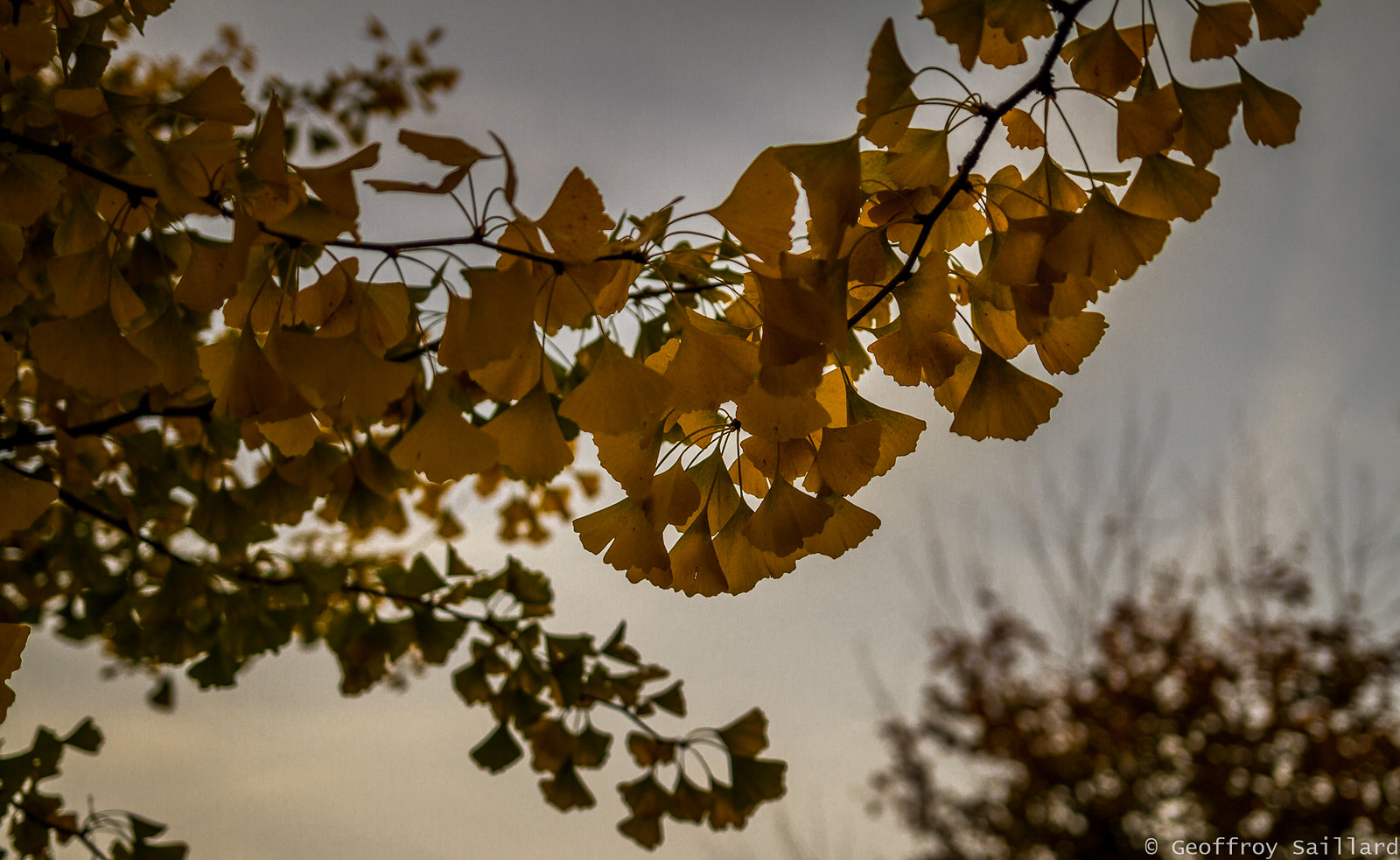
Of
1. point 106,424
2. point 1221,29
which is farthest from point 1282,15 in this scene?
point 106,424

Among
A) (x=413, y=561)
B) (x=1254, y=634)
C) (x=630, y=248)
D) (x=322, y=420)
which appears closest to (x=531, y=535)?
(x=413, y=561)

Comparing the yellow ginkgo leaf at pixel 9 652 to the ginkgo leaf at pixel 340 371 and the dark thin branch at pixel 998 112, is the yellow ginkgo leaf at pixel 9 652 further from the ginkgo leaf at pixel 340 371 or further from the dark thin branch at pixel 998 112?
the dark thin branch at pixel 998 112

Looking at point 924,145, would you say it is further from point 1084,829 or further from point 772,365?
point 1084,829

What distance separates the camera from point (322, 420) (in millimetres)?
895

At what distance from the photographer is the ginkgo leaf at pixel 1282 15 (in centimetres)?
51

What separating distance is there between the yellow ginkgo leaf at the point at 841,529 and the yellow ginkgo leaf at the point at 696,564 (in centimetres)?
6

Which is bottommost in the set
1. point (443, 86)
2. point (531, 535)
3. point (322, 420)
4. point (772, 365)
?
point (772, 365)

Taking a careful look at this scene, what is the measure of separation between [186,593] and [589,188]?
1075mm

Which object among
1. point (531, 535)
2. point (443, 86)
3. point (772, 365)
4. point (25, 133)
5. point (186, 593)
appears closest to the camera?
point (772, 365)

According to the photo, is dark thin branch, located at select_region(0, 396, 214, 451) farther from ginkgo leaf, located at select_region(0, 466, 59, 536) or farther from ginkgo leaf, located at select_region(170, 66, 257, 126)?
ginkgo leaf, located at select_region(170, 66, 257, 126)

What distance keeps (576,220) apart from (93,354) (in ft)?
1.10

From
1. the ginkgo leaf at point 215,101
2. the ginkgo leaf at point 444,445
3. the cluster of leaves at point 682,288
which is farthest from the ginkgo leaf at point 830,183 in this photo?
the ginkgo leaf at point 215,101

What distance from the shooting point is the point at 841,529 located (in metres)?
0.58

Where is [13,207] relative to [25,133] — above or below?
below
